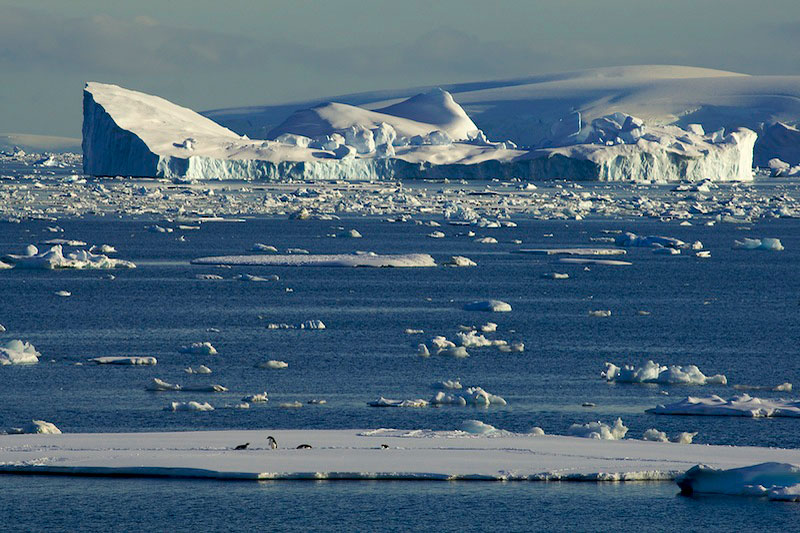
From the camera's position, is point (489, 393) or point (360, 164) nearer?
point (489, 393)

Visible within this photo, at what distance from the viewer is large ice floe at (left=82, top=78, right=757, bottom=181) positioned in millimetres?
77938

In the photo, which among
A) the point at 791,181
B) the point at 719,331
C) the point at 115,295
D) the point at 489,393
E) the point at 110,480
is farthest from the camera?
the point at 791,181

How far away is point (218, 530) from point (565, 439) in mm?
4375

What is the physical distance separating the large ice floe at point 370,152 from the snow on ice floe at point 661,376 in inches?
2295

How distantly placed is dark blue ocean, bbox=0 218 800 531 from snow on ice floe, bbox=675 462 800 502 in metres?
0.13

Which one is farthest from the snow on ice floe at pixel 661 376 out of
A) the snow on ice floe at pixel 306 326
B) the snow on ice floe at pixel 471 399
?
the snow on ice floe at pixel 306 326

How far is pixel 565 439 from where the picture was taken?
14453 mm

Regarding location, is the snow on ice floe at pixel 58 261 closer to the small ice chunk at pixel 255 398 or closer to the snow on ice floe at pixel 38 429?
the small ice chunk at pixel 255 398

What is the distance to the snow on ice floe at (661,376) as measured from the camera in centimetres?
1933

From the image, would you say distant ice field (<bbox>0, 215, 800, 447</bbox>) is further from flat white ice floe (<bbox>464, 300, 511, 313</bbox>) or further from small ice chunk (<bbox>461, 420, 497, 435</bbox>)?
small ice chunk (<bbox>461, 420, 497, 435</bbox>)

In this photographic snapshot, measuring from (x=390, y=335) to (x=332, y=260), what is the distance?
13.6 m

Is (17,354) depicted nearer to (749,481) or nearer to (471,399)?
(471,399)

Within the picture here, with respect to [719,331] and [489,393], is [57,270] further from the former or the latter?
[489,393]

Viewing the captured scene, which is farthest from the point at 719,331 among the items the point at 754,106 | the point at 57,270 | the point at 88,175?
the point at 754,106
